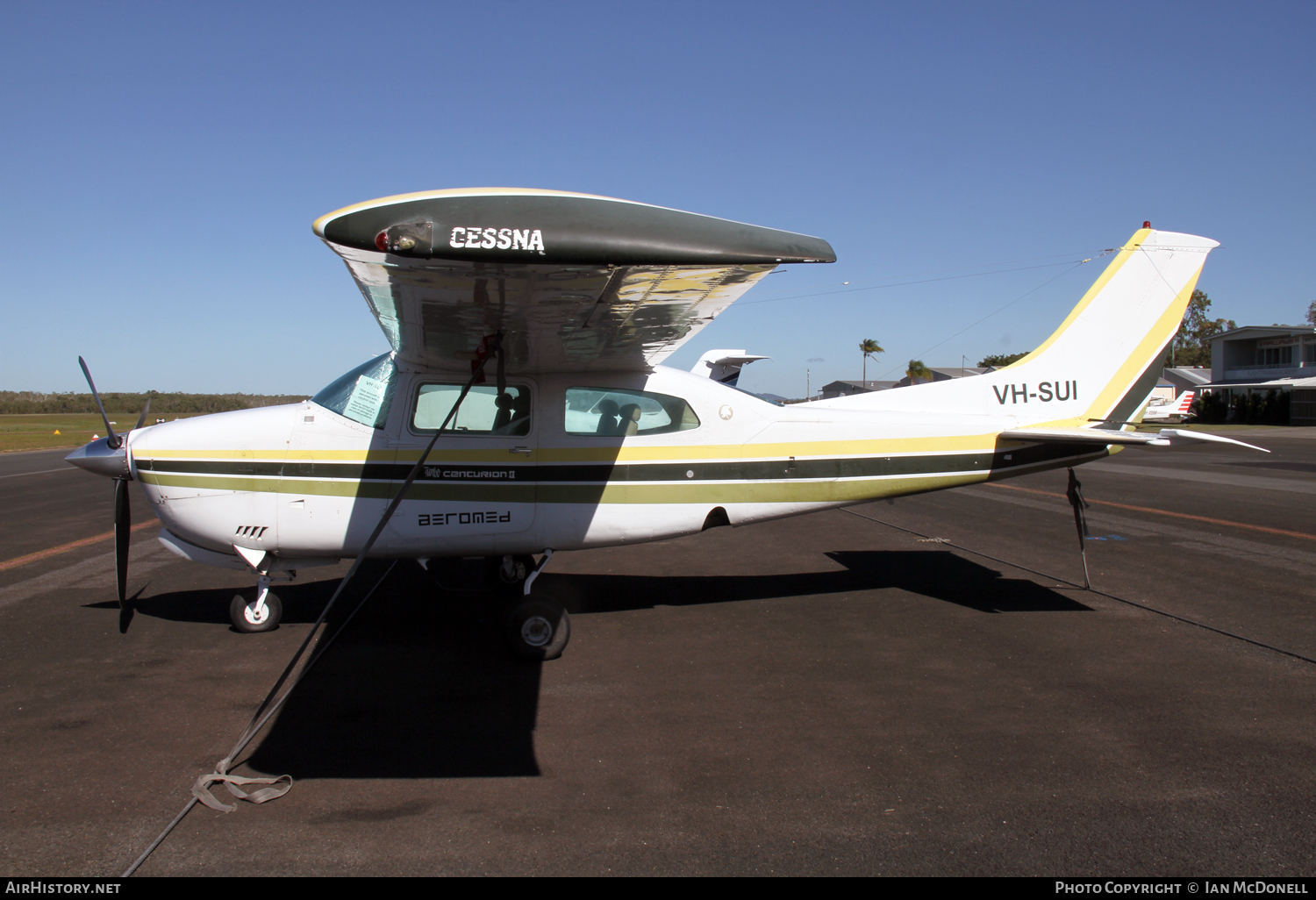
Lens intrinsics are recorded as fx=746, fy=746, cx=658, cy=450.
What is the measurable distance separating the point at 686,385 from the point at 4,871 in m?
4.72

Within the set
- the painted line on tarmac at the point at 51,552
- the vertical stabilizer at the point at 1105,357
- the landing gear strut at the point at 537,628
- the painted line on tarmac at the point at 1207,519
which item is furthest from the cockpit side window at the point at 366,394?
the painted line on tarmac at the point at 1207,519

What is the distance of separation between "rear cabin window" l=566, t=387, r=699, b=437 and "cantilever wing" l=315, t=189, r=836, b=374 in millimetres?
857

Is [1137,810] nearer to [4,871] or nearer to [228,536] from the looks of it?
[4,871]

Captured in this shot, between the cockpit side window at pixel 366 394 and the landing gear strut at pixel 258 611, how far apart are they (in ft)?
4.82

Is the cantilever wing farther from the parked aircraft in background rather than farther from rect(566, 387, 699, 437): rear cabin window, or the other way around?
the parked aircraft in background

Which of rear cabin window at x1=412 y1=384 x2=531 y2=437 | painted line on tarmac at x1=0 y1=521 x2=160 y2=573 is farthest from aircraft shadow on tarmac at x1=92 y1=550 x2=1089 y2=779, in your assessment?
painted line on tarmac at x1=0 y1=521 x2=160 y2=573

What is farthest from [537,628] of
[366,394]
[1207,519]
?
[1207,519]

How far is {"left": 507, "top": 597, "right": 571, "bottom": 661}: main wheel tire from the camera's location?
5.17m

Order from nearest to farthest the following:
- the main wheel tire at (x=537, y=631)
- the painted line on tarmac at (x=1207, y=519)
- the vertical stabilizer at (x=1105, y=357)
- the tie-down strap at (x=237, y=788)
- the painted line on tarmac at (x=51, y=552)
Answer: the tie-down strap at (x=237, y=788), the main wheel tire at (x=537, y=631), the vertical stabilizer at (x=1105, y=357), the painted line on tarmac at (x=51, y=552), the painted line on tarmac at (x=1207, y=519)

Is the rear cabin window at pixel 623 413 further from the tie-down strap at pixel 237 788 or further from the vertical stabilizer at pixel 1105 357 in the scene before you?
the tie-down strap at pixel 237 788

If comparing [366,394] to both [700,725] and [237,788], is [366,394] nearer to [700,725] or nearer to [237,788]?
[237,788]

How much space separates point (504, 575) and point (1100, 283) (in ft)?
20.1

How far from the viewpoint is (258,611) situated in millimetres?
5883

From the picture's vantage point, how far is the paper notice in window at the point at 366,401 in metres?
5.60
